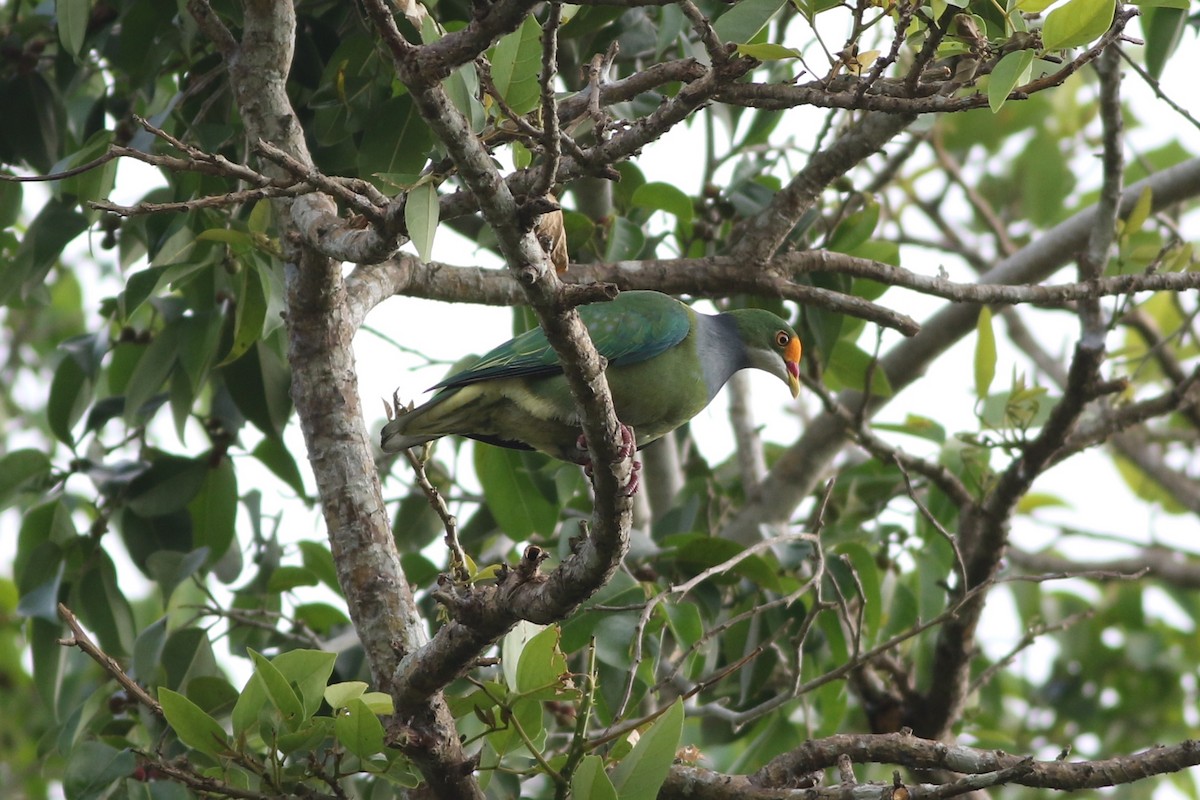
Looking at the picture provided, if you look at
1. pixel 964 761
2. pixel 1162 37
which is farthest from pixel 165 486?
pixel 1162 37

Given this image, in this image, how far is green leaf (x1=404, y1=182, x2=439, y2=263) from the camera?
225 centimetres

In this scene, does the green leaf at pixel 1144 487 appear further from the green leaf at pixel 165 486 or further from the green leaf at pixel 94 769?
the green leaf at pixel 94 769

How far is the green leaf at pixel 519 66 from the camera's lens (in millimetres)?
2410

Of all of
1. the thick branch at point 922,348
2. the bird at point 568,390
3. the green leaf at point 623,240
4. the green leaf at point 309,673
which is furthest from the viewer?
the thick branch at point 922,348

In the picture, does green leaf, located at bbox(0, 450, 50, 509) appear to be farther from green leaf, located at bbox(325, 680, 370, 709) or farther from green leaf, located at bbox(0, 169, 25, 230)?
green leaf, located at bbox(325, 680, 370, 709)

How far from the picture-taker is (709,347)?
4.17 m

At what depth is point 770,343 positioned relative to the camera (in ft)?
14.8

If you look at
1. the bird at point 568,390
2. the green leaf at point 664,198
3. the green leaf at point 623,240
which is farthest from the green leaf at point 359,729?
the green leaf at point 664,198

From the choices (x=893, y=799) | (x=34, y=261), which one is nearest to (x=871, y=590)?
(x=893, y=799)

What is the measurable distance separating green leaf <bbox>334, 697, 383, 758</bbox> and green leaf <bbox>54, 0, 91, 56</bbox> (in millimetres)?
1871

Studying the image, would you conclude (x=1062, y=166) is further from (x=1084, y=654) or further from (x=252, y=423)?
(x=252, y=423)

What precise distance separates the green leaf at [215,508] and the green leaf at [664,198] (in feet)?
5.46

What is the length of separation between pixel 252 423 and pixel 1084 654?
4.93 metres

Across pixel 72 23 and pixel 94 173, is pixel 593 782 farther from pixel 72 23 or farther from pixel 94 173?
A: pixel 72 23
